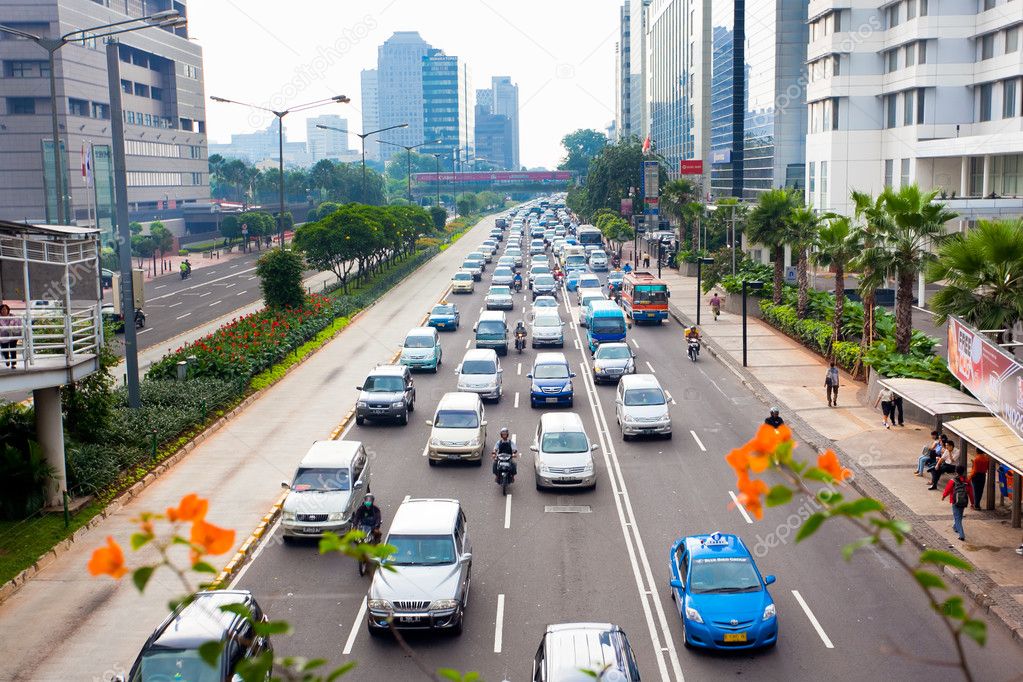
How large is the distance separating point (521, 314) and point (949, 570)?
40197 mm

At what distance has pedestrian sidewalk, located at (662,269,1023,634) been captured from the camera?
19266 mm

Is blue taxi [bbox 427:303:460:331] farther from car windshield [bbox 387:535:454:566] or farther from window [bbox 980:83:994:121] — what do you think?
car windshield [bbox 387:535:454:566]

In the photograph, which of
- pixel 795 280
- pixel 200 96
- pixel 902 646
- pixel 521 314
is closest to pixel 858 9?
pixel 795 280

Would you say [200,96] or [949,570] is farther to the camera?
[200,96]

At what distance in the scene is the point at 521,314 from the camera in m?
58.5

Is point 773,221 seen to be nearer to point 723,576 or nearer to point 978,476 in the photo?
point 978,476

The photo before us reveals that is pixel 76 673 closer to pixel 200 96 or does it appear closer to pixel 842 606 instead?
pixel 842 606

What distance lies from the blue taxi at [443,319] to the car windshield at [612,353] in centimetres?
1395

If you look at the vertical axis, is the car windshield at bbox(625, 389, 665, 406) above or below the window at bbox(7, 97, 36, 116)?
below

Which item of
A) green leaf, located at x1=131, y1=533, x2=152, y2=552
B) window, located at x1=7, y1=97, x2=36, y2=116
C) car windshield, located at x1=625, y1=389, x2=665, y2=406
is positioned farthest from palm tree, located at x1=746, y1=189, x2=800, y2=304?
window, located at x1=7, y1=97, x2=36, y2=116

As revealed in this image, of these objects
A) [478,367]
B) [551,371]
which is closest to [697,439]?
[551,371]

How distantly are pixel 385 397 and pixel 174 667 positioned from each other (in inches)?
736

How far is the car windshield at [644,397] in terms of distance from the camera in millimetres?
30406

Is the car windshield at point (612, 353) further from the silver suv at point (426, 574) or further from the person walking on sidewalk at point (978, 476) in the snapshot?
the silver suv at point (426, 574)
